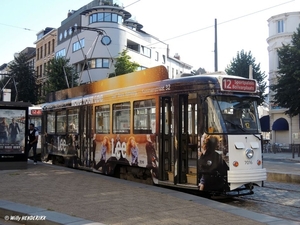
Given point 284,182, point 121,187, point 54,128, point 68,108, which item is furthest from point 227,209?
point 54,128

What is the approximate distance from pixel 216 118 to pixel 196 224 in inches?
126

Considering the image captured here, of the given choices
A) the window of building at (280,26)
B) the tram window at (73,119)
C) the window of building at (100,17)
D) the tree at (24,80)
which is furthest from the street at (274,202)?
the tree at (24,80)

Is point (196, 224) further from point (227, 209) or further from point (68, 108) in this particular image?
point (68, 108)

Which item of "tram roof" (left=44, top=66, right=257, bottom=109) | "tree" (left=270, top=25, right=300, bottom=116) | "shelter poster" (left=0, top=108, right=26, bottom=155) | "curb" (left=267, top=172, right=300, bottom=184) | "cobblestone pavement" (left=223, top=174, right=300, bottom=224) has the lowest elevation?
"cobblestone pavement" (left=223, top=174, right=300, bottom=224)

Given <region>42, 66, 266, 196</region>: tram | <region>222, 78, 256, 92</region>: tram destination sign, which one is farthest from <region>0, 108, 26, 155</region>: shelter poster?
<region>222, 78, 256, 92</region>: tram destination sign

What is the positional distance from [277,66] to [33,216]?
130 ft

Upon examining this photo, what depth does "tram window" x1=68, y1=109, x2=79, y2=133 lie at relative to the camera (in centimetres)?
1405

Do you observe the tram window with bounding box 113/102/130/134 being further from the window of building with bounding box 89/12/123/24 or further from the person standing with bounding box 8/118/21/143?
the window of building with bounding box 89/12/123/24

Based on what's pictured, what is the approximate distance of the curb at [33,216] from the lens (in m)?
6.06

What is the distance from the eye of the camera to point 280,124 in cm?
4094

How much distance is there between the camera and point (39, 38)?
66.9m

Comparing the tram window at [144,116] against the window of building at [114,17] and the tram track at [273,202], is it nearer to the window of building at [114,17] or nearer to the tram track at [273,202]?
the tram track at [273,202]

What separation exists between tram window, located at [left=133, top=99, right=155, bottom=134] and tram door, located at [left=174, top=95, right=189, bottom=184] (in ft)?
2.91

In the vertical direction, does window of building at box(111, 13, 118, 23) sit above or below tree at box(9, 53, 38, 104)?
above
